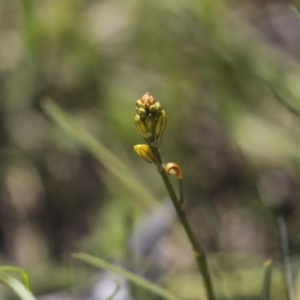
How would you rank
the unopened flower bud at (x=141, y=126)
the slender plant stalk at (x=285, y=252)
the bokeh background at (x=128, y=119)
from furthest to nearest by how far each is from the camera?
1. the bokeh background at (x=128, y=119)
2. the slender plant stalk at (x=285, y=252)
3. the unopened flower bud at (x=141, y=126)

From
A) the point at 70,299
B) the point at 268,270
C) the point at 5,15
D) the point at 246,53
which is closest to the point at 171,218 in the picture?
the point at 70,299

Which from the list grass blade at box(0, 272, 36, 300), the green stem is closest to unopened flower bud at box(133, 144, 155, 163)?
the green stem

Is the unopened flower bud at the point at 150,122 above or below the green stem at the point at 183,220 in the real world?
above

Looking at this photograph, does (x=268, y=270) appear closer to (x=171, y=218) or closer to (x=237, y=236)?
(x=171, y=218)

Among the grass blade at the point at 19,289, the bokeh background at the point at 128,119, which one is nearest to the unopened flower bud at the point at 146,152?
the grass blade at the point at 19,289

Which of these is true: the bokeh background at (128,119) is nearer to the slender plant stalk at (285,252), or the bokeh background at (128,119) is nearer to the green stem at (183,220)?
the slender plant stalk at (285,252)

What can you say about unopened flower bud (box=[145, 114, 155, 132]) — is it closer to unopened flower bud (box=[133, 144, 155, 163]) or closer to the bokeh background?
unopened flower bud (box=[133, 144, 155, 163])
